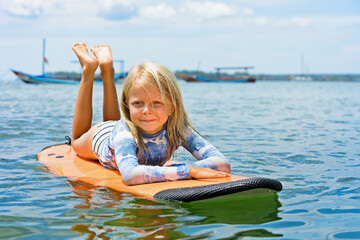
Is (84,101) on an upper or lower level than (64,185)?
upper

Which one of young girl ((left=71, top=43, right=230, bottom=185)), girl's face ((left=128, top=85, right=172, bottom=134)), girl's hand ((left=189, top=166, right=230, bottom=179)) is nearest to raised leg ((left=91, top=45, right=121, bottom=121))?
young girl ((left=71, top=43, right=230, bottom=185))

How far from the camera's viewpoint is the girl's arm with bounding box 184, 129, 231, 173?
336cm

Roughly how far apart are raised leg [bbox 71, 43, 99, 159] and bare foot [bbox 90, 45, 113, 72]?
0.09m

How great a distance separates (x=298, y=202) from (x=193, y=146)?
96cm

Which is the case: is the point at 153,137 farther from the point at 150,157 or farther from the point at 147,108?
the point at 147,108

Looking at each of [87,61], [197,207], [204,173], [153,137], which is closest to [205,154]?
[204,173]

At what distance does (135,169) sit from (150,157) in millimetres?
388

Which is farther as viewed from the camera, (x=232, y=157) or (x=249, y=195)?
(x=232, y=157)

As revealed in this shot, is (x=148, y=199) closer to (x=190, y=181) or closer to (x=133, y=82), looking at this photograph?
(x=190, y=181)

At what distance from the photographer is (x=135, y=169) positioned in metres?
3.12

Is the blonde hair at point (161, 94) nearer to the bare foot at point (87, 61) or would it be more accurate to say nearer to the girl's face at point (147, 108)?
the girl's face at point (147, 108)

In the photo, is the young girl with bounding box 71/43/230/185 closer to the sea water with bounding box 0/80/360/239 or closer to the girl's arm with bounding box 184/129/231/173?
the girl's arm with bounding box 184/129/231/173

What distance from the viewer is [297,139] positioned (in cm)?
648

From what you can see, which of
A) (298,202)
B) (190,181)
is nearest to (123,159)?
(190,181)
